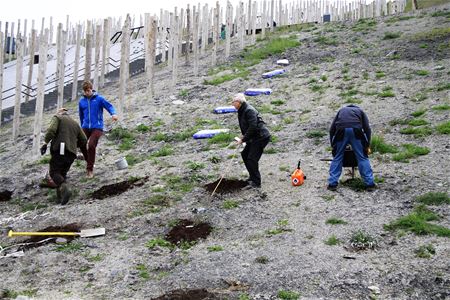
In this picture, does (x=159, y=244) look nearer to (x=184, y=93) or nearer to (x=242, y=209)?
(x=242, y=209)

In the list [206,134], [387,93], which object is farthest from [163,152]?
[387,93]

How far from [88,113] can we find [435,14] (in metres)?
16.6

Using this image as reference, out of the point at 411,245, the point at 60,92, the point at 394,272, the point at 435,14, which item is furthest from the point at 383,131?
the point at 435,14

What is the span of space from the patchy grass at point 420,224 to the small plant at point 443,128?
3455 millimetres

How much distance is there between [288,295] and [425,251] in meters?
1.96

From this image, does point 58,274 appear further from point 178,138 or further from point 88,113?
point 178,138

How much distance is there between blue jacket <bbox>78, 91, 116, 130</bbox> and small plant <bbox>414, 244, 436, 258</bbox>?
612 cm

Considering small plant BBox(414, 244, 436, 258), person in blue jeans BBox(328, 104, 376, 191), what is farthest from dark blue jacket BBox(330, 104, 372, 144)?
small plant BBox(414, 244, 436, 258)

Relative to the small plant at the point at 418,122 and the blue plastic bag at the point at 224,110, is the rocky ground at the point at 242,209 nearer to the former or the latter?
the small plant at the point at 418,122

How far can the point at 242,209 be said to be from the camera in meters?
8.65

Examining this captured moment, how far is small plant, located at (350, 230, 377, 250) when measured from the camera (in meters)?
7.08

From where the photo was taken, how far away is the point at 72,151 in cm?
978

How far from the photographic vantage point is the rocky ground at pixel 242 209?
255 inches

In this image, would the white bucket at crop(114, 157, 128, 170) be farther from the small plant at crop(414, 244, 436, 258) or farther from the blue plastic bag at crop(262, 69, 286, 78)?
the blue plastic bag at crop(262, 69, 286, 78)
